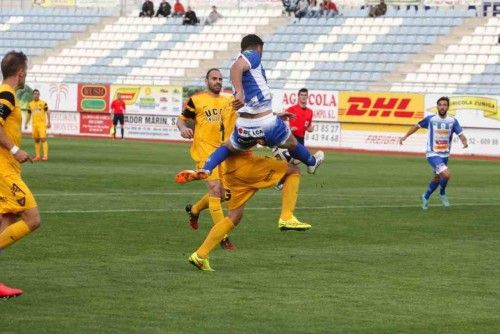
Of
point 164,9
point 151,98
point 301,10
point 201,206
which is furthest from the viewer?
point 164,9

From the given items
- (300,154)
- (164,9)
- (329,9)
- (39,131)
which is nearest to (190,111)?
(300,154)

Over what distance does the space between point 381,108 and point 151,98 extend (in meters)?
11.0

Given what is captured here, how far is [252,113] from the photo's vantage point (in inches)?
538

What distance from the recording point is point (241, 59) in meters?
13.5

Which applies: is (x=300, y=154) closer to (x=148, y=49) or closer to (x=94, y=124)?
(x=94, y=124)

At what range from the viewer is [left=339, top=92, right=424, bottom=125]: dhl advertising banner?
44781mm

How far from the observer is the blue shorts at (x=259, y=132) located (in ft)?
44.2

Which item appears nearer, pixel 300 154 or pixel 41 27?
pixel 300 154

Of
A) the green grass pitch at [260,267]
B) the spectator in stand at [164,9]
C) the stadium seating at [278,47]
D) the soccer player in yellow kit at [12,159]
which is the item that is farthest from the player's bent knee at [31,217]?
the spectator in stand at [164,9]

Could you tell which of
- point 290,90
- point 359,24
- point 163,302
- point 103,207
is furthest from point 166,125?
point 163,302

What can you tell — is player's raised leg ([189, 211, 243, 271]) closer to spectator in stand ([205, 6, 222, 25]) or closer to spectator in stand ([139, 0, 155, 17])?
spectator in stand ([205, 6, 222, 25])

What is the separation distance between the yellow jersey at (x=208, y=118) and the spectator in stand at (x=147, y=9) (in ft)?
152

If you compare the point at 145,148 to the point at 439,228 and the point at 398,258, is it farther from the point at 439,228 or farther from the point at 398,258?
the point at 398,258

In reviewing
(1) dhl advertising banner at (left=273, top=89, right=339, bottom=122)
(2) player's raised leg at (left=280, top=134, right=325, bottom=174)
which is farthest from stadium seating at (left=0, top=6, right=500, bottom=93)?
(2) player's raised leg at (left=280, top=134, right=325, bottom=174)
